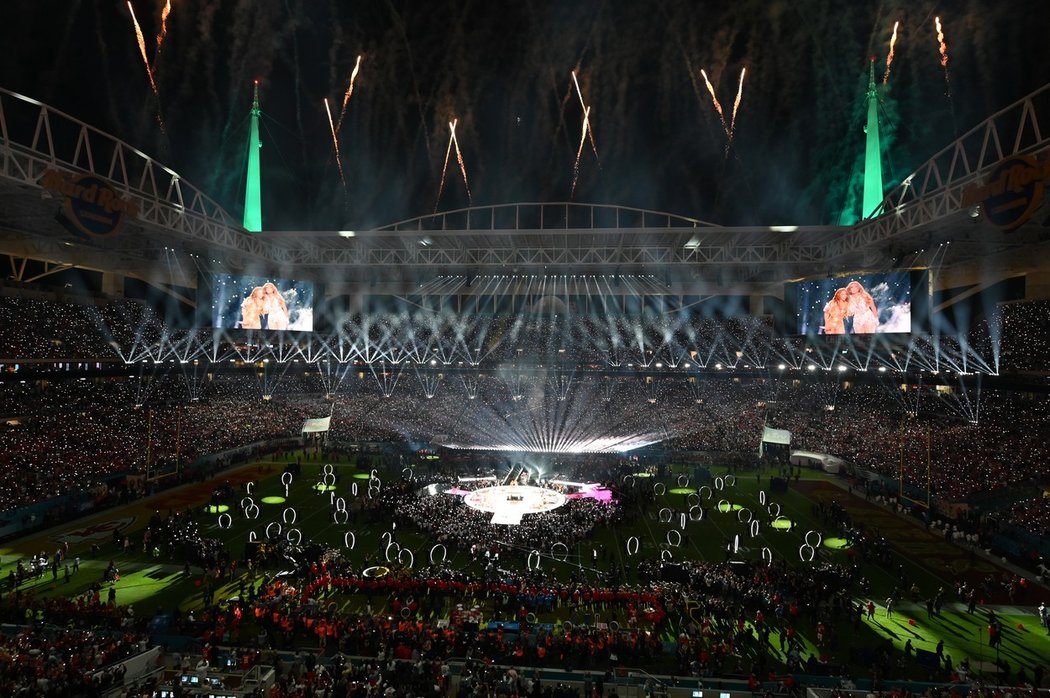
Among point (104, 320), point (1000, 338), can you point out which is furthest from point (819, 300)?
point (104, 320)

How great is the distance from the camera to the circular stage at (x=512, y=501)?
77.4ft

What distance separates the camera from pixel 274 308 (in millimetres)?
42281

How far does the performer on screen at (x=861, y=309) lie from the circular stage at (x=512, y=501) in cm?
2100

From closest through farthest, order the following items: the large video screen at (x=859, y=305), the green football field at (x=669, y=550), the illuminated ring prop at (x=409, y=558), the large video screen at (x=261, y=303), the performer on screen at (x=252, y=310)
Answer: the green football field at (x=669, y=550)
the illuminated ring prop at (x=409, y=558)
the large video screen at (x=859, y=305)
the large video screen at (x=261, y=303)
the performer on screen at (x=252, y=310)

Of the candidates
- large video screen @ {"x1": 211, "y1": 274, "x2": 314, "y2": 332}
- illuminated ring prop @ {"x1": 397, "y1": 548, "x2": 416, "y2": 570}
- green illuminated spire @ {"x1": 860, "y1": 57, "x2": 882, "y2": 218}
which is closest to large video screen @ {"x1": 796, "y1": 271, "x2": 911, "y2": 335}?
green illuminated spire @ {"x1": 860, "y1": 57, "x2": 882, "y2": 218}

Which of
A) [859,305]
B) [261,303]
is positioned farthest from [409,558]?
[859,305]

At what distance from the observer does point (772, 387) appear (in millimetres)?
46812

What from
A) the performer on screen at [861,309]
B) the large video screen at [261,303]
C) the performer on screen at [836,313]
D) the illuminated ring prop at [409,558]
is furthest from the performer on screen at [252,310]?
the performer on screen at [861,309]

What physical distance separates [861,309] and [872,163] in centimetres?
896

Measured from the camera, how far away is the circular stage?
23595mm

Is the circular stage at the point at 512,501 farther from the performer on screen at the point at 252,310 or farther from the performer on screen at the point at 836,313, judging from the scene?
the performer on screen at the point at 252,310

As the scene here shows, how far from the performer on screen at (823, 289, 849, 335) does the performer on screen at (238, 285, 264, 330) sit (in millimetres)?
36971

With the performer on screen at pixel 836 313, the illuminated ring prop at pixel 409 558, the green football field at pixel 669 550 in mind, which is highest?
the performer on screen at pixel 836 313

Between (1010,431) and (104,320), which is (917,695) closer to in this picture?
(1010,431)
